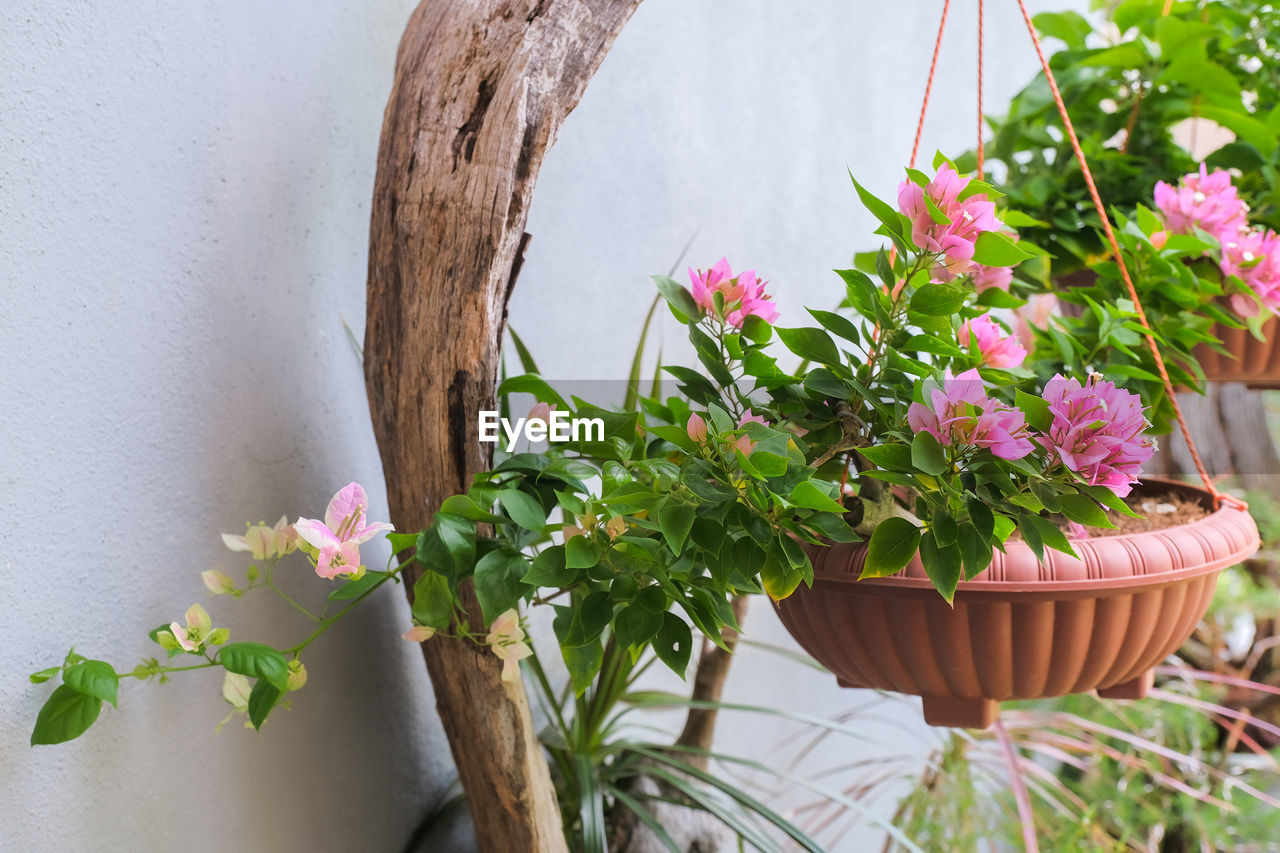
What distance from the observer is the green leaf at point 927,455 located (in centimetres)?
57

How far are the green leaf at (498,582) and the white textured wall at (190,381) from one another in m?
0.26

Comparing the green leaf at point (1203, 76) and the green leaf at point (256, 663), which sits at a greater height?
the green leaf at point (1203, 76)

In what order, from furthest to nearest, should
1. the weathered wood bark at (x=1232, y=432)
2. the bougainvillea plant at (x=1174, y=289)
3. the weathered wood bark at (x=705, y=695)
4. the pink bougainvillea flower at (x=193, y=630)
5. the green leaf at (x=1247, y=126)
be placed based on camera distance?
the weathered wood bark at (x=1232, y=432), the weathered wood bark at (x=705, y=695), the green leaf at (x=1247, y=126), the bougainvillea plant at (x=1174, y=289), the pink bougainvillea flower at (x=193, y=630)

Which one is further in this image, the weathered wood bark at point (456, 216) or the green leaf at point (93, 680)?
the weathered wood bark at point (456, 216)

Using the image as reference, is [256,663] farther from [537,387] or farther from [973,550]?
[973,550]

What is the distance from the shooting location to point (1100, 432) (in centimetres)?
56

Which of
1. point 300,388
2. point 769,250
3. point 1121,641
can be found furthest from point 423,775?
point 769,250

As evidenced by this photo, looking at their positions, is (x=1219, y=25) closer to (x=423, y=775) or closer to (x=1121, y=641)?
(x=1121, y=641)

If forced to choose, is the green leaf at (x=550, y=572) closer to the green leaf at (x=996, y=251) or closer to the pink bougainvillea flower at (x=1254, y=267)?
the green leaf at (x=996, y=251)

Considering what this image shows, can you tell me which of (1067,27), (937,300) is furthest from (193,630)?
(1067,27)

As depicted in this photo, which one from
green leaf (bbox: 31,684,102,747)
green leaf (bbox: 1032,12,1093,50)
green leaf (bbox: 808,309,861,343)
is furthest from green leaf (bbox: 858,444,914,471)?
green leaf (bbox: 1032,12,1093,50)

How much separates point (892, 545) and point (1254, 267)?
22.4 inches

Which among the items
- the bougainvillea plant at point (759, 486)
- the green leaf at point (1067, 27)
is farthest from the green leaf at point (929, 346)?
the green leaf at point (1067, 27)

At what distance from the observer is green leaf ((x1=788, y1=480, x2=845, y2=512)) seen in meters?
0.57
